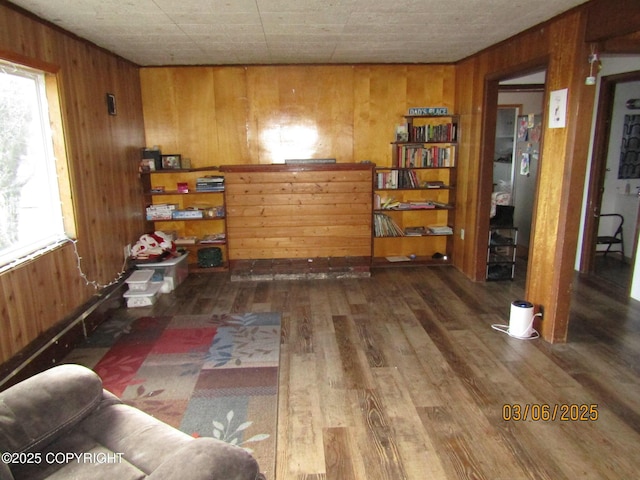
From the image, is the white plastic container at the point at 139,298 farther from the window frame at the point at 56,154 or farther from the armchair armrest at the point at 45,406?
the armchair armrest at the point at 45,406

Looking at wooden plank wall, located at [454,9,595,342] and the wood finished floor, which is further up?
wooden plank wall, located at [454,9,595,342]

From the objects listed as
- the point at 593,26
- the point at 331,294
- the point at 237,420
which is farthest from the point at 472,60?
the point at 237,420

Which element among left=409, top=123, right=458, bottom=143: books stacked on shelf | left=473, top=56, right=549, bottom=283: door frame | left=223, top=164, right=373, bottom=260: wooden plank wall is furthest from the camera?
left=409, top=123, right=458, bottom=143: books stacked on shelf

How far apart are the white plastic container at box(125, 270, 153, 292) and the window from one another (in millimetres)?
938

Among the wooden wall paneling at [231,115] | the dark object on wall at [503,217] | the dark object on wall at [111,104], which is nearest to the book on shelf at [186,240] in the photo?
the wooden wall paneling at [231,115]

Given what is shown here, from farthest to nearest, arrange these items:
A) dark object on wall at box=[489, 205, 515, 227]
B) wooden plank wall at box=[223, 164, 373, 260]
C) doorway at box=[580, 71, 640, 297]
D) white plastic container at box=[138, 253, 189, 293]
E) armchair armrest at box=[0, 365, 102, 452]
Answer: wooden plank wall at box=[223, 164, 373, 260], dark object on wall at box=[489, 205, 515, 227], doorway at box=[580, 71, 640, 297], white plastic container at box=[138, 253, 189, 293], armchair armrest at box=[0, 365, 102, 452]

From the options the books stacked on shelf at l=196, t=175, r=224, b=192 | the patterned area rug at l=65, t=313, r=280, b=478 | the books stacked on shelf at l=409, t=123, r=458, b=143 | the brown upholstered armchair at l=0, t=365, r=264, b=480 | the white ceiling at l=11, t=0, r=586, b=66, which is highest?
the white ceiling at l=11, t=0, r=586, b=66

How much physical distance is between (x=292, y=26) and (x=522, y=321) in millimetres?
3029

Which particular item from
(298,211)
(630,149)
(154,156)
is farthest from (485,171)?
(154,156)

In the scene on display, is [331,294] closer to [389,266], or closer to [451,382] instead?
[389,266]

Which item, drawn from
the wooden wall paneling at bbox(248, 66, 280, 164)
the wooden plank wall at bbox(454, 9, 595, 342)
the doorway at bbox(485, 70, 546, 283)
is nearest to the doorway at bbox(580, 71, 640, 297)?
the doorway at bbox(485, 70, 546, 283)

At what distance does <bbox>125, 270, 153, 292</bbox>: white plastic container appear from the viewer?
426 centimetres

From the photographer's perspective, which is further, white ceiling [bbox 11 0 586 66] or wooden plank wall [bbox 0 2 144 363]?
white ceiling [bbox 11 0 586 66]

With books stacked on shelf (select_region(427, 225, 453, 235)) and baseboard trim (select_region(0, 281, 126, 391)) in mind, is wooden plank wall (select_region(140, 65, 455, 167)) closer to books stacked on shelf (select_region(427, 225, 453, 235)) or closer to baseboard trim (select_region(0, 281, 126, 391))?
books stacked on shelf (select_region(427, 225, 453, 235))
